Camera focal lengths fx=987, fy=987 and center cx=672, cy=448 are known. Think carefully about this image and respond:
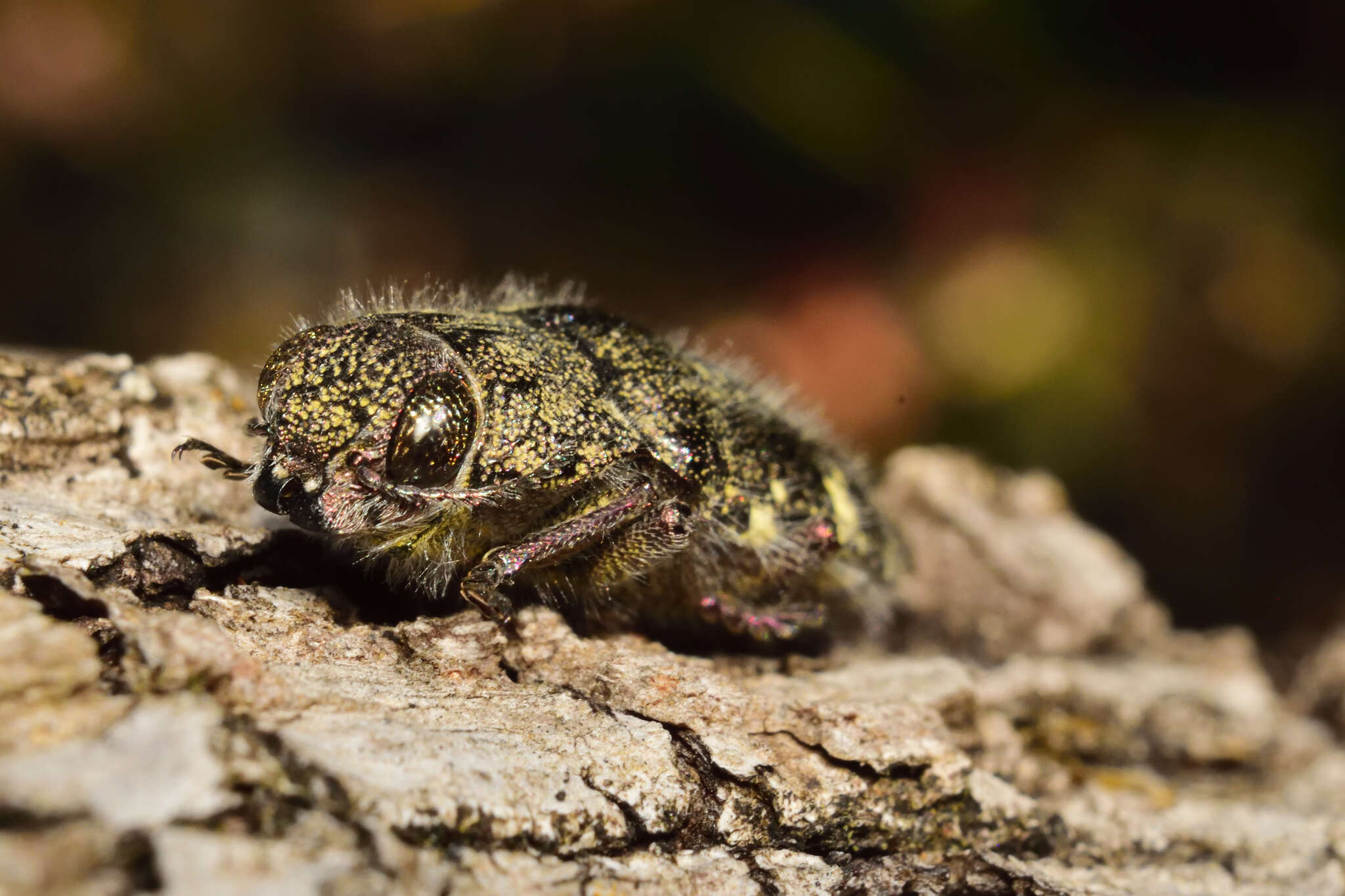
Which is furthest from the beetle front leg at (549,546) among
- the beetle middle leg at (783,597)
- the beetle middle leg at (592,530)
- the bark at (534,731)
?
the beetle middle leg at (783,597)

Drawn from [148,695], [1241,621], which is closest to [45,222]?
[148,695]

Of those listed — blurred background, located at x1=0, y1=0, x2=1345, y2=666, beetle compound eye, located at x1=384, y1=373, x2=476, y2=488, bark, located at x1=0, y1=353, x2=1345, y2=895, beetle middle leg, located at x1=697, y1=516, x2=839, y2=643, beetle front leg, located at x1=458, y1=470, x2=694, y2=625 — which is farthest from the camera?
blurred background, located at x1=0, y1=0, x2=1345, y2=666

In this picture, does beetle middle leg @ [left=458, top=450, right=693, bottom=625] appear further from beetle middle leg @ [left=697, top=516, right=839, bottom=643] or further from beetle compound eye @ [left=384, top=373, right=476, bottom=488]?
beetle middle leg @ [left=697, top=516, right=839, bottom=643]

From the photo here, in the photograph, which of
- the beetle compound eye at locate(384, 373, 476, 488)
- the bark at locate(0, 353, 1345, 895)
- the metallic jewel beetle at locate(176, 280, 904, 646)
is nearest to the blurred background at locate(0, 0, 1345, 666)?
the bark at locate(0, 353, 1345, 895)

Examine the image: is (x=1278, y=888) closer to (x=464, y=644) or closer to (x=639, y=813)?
(x=639, y=813)

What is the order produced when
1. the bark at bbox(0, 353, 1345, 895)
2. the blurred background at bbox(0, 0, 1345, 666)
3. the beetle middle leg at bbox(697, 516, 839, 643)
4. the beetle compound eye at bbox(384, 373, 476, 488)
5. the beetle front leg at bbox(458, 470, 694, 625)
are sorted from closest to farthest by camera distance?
the bark at bbox(0, 353, 1345, 895) < the beetle compound eye at bbox(384, 373, 476, 488) < the beetle front leg at bbox(458, 470, 694, 625) < the beetle middle leg at bbox(697, 516, 839, 643) < the blurred background at bbox(0, 0, 1345, 666)
